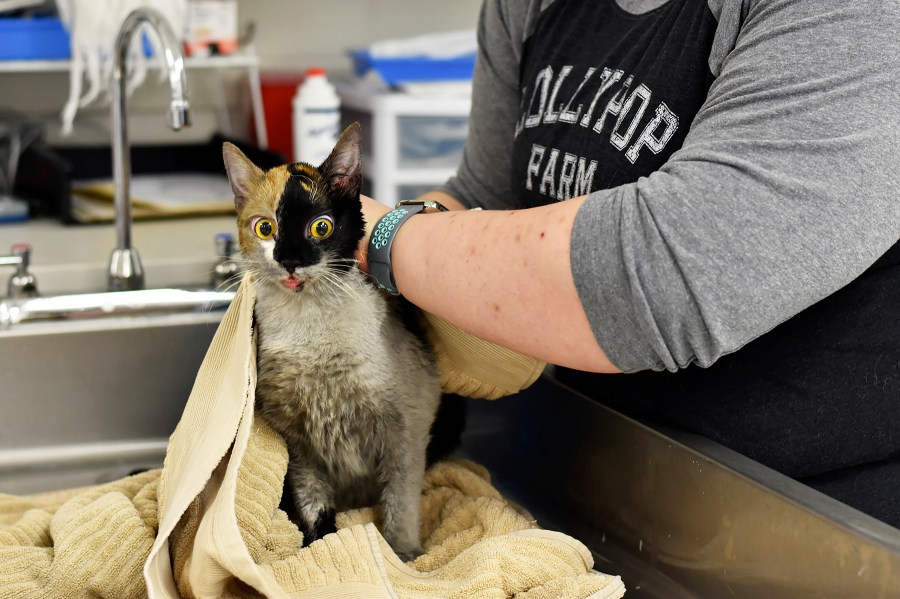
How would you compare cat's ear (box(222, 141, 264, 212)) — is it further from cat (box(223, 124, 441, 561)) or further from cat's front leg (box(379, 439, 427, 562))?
cat's front leg (box(379, 439, 427, 562))

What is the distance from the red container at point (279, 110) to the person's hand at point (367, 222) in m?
1.51

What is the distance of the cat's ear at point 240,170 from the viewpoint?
96 cm

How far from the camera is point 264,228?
0.93 metres

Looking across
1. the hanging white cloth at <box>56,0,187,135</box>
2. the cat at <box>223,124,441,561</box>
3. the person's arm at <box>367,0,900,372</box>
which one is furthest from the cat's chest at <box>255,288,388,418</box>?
the hanging white cloth at <box>56,0,187,135</box>

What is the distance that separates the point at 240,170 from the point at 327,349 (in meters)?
0.21

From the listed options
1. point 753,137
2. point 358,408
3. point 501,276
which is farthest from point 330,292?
point 753,137

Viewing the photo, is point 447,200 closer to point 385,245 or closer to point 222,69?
point 385,245

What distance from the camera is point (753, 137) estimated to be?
73 cm

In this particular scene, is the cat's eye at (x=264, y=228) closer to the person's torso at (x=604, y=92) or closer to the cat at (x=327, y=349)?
the cat at (x=327, y=349)

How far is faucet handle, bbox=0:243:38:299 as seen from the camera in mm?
1497

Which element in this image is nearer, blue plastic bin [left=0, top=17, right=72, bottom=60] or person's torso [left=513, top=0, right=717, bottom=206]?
person's torso [left=513, top=0, right=717, bottom=206]

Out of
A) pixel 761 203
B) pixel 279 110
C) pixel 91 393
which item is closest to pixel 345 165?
pixel 761 203

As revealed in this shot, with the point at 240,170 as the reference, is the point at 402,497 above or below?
below

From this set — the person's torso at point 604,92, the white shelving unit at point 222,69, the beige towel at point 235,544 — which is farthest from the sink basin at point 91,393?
the white shelving unit at point 222,69
